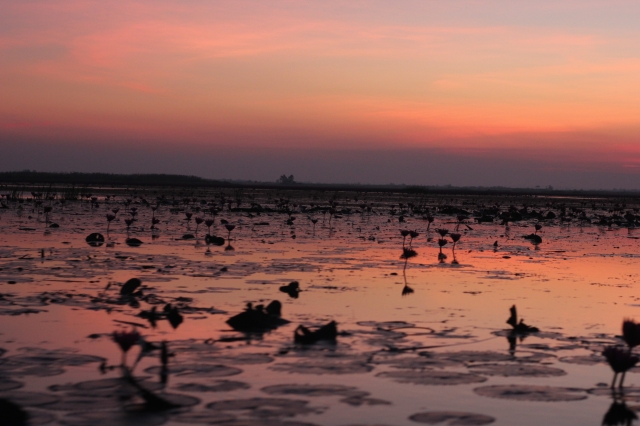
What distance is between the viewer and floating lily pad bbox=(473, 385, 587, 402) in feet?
22.4

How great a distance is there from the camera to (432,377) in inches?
292

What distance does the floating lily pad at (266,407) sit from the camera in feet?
20.3

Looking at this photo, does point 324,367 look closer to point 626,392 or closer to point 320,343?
point 320,343

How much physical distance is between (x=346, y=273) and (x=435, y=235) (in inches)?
510

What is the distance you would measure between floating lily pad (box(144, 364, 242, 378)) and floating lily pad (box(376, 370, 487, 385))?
4.36ft

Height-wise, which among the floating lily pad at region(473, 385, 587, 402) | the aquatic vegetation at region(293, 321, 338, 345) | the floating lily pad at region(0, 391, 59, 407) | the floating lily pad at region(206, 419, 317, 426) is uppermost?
the aquatic vegetation at region(293, 321, 338, 345)

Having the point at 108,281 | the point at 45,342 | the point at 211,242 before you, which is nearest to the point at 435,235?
the point at 211,242

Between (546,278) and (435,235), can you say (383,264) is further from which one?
(435,235)

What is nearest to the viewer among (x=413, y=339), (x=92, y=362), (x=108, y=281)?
(x=92, y=362)

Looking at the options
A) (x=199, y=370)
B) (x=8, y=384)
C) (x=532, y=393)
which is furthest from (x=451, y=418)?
(x=8, y=384)

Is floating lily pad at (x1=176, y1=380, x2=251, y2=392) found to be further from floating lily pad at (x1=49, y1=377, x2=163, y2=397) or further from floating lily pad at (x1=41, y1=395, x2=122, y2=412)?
floating lily pad at (x1=41, y1=395, x2=122, y2=412)

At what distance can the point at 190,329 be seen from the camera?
372 inches

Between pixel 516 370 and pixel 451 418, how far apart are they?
1801 mm

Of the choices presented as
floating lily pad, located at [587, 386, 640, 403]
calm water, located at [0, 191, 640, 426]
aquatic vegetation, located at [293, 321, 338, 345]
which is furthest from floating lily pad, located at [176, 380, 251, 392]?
floating lily pad, located at [587, 386, 640, 403]
